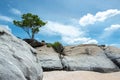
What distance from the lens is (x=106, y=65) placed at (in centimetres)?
1867

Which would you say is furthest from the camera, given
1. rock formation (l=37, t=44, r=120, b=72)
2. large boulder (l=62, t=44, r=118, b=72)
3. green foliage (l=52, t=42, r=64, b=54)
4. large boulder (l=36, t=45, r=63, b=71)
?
green foliage (l=52, t=42, r=64, b=54)

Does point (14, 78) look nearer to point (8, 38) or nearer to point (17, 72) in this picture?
point (17, 72)

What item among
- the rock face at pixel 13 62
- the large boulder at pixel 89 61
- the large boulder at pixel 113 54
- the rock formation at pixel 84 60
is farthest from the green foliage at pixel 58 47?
the rock face at pixel 13 62

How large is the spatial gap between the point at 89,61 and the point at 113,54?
2.86m

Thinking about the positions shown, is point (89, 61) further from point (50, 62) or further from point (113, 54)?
point (50, 62)

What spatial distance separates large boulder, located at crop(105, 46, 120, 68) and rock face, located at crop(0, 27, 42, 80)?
12.6m

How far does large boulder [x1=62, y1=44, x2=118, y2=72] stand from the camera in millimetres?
17844

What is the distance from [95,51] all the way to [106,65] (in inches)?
108

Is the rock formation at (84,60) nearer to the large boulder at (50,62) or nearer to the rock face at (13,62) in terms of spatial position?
the large boulder at (50,62)

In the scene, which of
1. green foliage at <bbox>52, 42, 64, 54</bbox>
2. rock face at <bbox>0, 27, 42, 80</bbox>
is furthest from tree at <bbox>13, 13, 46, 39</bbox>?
rock face at <bbox>0, 27, 42, 80</bbox>

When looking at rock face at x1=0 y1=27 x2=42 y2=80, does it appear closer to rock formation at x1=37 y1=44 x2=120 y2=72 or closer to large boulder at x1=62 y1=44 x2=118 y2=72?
rock formation at x1=37 y1=44 x2=120 y2=72

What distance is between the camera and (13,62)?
6.68 metres

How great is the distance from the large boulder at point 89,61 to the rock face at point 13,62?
9.55 m

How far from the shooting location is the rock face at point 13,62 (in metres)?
5.82
